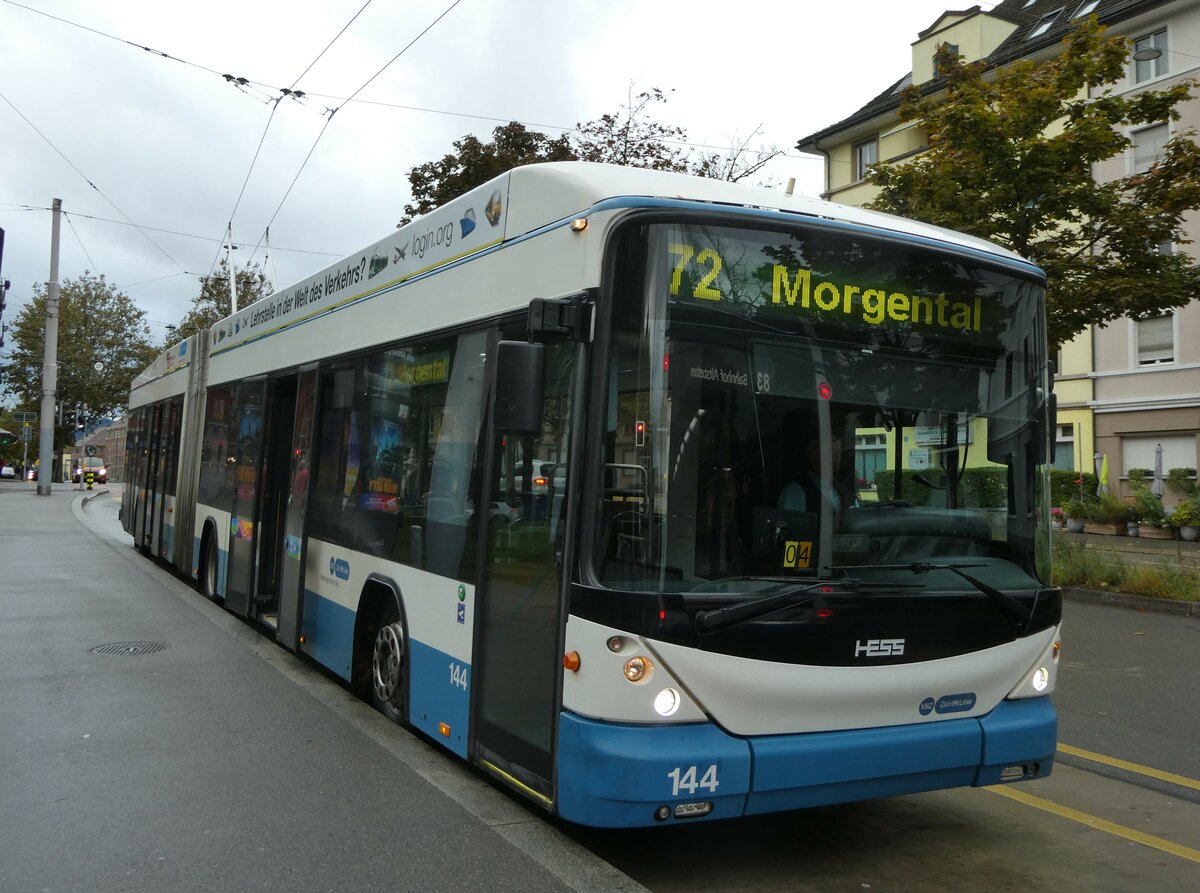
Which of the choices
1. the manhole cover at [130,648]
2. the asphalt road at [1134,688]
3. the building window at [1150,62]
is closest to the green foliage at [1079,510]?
the building window at [1150,62]

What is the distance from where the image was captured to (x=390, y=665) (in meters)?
6.24

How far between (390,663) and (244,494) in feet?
13.8

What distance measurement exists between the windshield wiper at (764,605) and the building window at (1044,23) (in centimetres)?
3301

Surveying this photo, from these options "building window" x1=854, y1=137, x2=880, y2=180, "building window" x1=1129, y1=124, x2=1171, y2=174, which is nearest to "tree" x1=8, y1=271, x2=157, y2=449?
"building window" x1=854, y1=137, x2=880, y2=180

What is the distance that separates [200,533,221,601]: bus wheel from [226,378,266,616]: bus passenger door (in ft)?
3.35

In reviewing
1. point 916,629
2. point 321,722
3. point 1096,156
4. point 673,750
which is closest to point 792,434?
point 916,629

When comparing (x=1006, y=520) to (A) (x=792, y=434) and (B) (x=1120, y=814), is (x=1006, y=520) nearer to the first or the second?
(A) (x=792, y=434)

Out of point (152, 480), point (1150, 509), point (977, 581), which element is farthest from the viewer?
point (1150, 509)

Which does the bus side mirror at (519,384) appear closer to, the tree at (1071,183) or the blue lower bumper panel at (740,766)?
the blue lower bumper panel at (740,766)

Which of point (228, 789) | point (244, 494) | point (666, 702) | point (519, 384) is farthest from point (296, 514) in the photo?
point (666, 702)

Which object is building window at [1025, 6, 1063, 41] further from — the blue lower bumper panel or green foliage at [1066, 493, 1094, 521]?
the blue lower bumper panel

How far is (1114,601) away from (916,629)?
10.5 metres

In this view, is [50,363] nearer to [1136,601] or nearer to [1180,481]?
[1180,481]

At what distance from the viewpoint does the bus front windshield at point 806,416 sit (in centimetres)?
404
